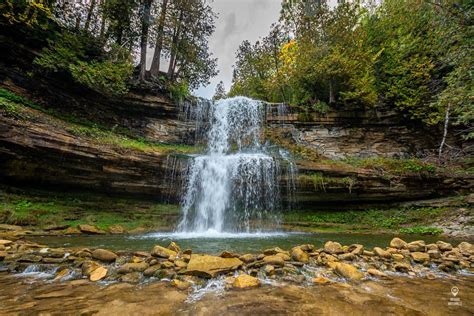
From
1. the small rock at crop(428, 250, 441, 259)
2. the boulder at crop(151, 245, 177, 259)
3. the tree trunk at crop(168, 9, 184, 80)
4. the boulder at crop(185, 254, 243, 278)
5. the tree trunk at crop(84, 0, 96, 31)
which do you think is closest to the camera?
the boulder at crop(185, 254, 243, 278)

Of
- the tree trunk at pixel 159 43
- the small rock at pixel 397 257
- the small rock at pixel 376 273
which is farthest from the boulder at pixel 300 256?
the tree trunk at pixel 159 43

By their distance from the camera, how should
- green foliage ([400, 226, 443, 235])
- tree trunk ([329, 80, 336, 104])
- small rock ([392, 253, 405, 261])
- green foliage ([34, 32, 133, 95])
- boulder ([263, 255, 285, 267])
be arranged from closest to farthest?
boulder ([263, 255, 285, 267]) → small rock ([392, 253, 405, 261]) → green foliage ([400, 226, 443, 235]) → green foliage ([34, 32, 133, 95]) → tree trunk ([329, 80, 336, 104])

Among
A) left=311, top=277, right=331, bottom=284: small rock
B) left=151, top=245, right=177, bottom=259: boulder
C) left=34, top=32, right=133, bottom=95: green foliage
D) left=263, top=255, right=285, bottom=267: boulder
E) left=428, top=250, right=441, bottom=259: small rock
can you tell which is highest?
left=34, top=32, right=133, bottom=95: green foliage

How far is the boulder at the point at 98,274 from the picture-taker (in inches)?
144

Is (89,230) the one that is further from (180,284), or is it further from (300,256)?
(300,256)

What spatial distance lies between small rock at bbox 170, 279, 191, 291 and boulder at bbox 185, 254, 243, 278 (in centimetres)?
26

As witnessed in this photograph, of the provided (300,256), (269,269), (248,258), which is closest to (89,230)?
(248,258)

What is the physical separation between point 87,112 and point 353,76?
15.6 m

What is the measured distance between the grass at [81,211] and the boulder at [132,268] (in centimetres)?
623

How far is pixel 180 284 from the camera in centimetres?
348

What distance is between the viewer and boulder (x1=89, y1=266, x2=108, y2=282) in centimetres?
366

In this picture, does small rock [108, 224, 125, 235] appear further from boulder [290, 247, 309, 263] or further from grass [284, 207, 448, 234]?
grass [284, 207, 448, 234]

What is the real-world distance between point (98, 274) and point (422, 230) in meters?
11.9

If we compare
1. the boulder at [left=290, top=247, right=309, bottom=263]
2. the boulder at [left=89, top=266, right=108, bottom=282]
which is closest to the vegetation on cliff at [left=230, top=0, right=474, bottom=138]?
the boulder at [left=290, top=247, right=309, bottom=263]
